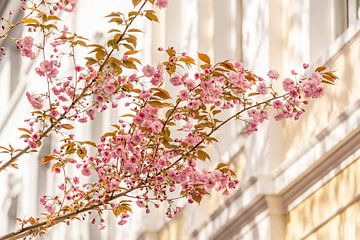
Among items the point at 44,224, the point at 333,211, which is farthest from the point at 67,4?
the point at 333,211

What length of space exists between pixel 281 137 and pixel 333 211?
1570 millimetres

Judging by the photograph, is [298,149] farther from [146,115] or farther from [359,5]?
[146,115]

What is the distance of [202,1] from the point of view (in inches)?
680

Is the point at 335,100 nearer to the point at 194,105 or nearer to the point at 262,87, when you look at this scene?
the point at 262,87

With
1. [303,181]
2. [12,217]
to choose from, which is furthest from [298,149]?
[12,217]

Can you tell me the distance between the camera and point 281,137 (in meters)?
13.9

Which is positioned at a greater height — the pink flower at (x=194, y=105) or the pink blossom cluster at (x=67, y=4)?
the pink blossom cluster at (x=67, y=4)

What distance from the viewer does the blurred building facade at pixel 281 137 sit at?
12320mm

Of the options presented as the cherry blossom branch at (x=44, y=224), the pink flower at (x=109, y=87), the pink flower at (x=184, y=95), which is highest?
the pink flower at (x=109, y=87)

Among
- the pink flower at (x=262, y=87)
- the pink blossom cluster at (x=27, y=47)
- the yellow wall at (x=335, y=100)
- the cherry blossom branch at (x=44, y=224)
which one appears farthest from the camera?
the yellow wall at (x=335, y=100)

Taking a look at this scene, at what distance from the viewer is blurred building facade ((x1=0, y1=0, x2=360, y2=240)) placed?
12320 millimetres

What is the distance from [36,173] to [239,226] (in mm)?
12368

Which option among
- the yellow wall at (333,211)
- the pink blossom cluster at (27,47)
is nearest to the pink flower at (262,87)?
the yellow wall at (333,211)

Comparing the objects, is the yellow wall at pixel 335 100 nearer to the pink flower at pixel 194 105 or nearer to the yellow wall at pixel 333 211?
the yellow wall at pixel 333 211
